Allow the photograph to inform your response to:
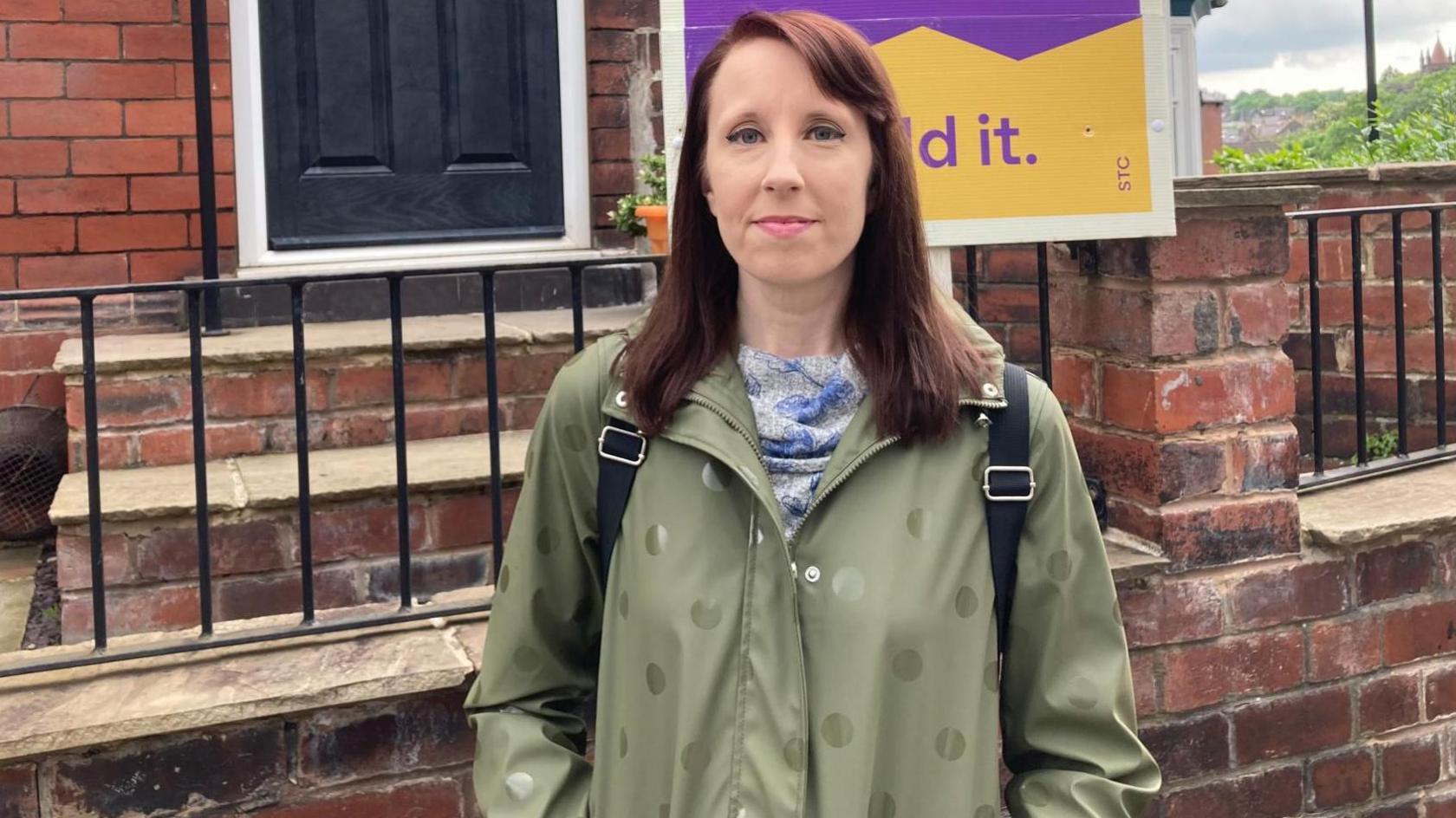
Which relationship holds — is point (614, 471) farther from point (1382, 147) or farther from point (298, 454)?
point (1382, 147)

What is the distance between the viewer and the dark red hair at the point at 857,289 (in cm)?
154

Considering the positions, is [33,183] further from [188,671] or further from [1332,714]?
[1332,714]

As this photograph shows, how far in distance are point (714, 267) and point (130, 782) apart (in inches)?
55.9

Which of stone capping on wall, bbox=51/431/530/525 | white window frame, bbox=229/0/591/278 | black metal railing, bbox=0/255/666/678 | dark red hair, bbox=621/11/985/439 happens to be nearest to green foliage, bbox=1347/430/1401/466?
white window frame, bbox=229/0/591/278

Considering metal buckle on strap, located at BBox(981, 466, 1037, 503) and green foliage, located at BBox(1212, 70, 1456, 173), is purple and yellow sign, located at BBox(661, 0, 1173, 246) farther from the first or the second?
green foliage, located at BBox(1212, 70, 1456, 173)

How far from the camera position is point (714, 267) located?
169 centimetres

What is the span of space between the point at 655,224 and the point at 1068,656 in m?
3.20

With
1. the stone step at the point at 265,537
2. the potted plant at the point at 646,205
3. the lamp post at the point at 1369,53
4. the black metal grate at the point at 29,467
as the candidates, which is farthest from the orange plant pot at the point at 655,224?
the lamp post at the point at 1369,53

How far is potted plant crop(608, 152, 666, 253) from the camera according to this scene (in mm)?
4688

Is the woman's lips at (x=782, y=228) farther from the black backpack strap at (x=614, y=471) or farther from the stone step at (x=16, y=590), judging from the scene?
the stone step at (x=16, y=590)

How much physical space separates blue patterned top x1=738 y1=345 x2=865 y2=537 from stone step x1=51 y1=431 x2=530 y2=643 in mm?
1855

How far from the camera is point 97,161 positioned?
4.36 meters

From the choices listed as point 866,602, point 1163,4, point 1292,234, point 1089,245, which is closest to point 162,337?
point 1089,245

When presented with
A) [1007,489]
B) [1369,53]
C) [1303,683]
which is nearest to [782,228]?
[1007,489]
